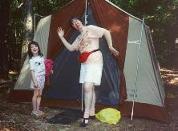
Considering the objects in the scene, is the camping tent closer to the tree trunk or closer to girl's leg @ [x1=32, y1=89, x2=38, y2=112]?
girl's leg @ [x1=32, y1=89, x2=38, y2=112]

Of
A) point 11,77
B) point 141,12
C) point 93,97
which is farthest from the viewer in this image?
point 141,12

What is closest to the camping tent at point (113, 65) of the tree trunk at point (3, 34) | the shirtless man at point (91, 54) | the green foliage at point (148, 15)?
the shirtless man at point (91, 54)

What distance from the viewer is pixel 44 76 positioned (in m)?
7.28

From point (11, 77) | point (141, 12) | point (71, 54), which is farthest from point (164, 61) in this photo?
point (71, 54)

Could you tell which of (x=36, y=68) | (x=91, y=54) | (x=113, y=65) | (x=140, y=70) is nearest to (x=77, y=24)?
(x=91, y=54)

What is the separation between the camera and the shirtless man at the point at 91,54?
6820 mm

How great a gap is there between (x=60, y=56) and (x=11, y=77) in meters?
4.34

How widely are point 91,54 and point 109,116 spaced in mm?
1092

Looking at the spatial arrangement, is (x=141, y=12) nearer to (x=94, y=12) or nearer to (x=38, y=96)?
(x=94, y=12)

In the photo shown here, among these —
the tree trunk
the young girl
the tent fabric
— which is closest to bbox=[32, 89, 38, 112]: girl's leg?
the young girl

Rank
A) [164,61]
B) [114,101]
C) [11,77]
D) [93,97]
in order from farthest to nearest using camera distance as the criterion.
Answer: [164,61]
[11,77]
[114,101]
[93,97]

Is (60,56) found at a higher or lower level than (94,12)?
lower

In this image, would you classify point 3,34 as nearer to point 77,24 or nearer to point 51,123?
point 77,24

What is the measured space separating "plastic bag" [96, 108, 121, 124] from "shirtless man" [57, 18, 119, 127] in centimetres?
25
